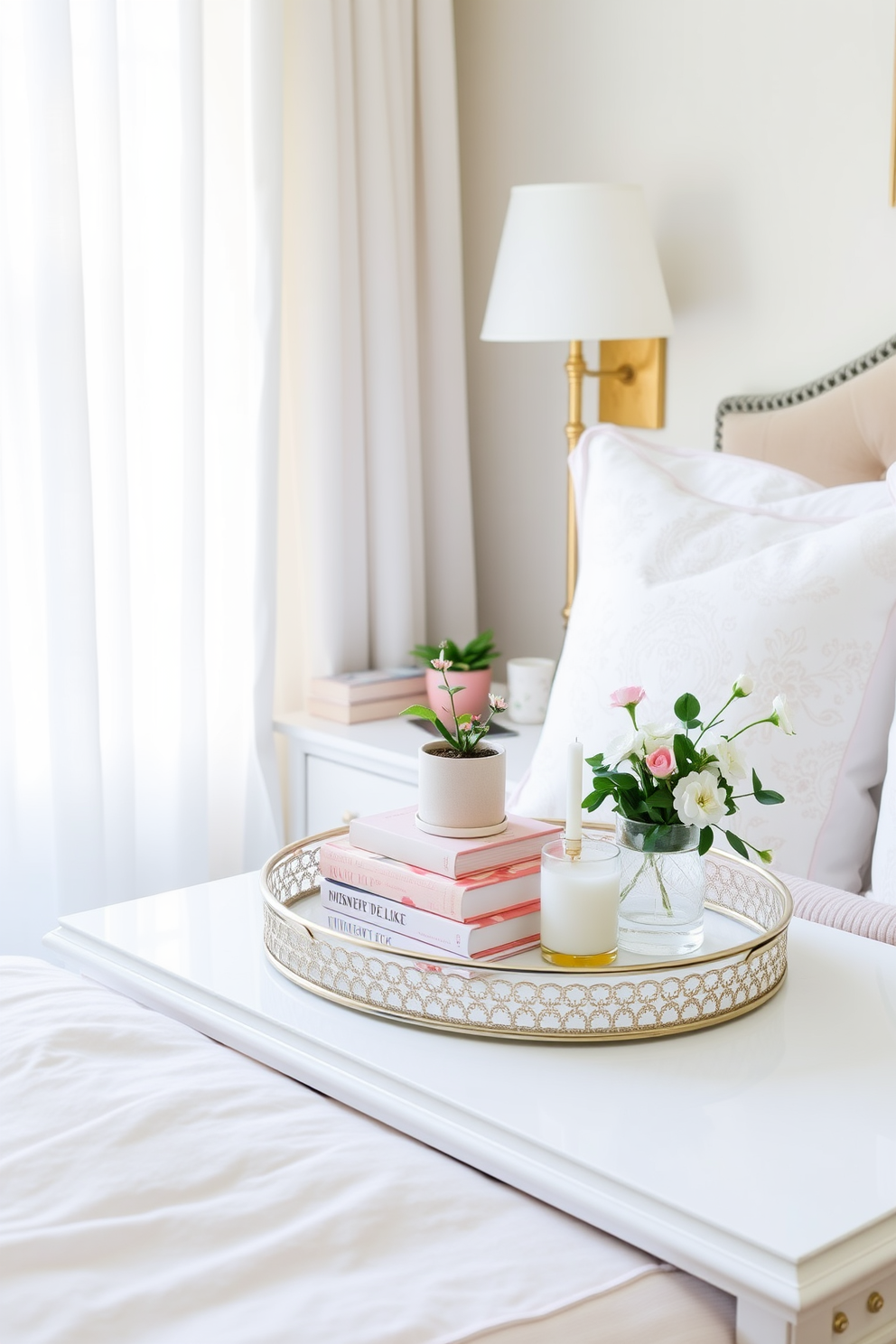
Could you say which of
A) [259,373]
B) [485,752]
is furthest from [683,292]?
[485,752]

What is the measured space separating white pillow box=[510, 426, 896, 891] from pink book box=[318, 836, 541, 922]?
44 cm

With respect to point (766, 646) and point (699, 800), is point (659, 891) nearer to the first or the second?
point (699, 800)

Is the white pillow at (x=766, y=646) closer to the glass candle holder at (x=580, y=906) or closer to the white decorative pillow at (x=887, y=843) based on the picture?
the white decorative pillow at (x=887, y=843)

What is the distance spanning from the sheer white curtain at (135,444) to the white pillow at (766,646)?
0.85m

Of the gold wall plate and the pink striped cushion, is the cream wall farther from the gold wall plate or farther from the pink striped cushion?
the pink striped cushion

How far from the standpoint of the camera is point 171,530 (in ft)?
7.34

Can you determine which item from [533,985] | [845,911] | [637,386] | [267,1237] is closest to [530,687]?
[637,386]

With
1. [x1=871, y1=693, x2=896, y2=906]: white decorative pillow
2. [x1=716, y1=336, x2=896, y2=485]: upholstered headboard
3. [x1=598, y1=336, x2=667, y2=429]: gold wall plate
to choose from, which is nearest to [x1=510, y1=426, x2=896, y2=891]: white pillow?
[x1=871, y1=693, x2=896, y2=906]: white decorative pillow

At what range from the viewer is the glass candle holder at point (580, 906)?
3.26 feet

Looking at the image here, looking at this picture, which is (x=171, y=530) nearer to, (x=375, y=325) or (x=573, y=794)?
(x=375, y=325)

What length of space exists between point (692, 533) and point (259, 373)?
997mm

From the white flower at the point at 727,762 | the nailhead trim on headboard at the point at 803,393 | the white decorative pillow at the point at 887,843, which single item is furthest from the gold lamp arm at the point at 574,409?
the white flower at the point at 727,762

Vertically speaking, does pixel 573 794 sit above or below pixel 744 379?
below

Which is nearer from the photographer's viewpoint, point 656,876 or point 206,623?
point 656,876
